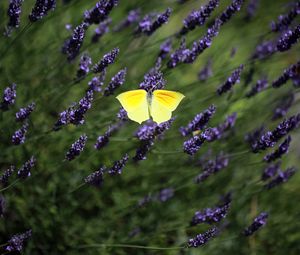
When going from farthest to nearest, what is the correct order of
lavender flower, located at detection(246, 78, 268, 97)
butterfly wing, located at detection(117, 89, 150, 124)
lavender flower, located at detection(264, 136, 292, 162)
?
lavender flower, located at detection(246, 78, 268, 97)
lavender flower, located at detection(264, 136, 292, 162)
butterfly wing, located at detection(117, 89, 150, 124)

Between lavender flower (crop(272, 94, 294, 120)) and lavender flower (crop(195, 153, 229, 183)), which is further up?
lavender flower (crop(272, 94, 294, 120))

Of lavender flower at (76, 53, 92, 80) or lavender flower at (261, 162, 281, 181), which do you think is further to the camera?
lavender flower at (261, 162, 281, 181)

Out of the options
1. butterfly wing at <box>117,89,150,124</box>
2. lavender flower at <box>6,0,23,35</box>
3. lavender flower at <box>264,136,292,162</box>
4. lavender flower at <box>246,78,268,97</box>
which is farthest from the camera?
lavender flower at <box>246,78,268,97</box>

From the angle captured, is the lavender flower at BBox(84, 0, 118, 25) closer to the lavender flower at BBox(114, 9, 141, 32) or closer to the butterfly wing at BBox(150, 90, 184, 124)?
the butterfly wing at BBox(150, 90, 184, 124)

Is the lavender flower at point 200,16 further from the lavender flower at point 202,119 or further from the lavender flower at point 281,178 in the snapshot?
the lavender flower at point 281,178

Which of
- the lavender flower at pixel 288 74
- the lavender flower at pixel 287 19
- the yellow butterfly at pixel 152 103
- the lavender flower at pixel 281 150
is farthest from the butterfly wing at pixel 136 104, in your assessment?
the lavender flower at pixel 287 19

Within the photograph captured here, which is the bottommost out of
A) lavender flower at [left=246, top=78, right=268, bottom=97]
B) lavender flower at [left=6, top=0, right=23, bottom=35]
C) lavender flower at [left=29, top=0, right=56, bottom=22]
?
lavender flower at [left=29, top=0, right=56, bottom=22]

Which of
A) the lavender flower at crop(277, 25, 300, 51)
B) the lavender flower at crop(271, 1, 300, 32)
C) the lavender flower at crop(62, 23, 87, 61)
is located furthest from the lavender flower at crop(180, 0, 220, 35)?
the lavender flower at crop(62, 23, 87, 61)
